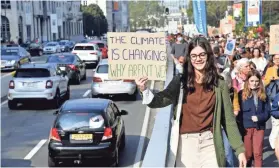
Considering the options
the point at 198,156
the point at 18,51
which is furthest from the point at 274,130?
the point at 18,51

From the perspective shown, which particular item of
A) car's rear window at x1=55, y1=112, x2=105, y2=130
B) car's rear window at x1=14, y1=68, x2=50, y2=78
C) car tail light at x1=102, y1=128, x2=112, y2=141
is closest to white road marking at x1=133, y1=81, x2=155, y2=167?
car tail light at x1=102, y1=128, x2=112, y2=141

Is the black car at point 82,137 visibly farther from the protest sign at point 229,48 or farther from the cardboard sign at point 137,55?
the protest sign at point 229,48

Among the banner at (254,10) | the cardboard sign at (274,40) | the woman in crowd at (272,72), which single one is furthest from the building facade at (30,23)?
the woman in crowd at (272,72)

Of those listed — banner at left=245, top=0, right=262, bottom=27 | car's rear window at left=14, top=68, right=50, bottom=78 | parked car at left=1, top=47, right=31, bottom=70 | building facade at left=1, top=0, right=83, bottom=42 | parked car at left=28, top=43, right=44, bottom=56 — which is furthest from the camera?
building facade at left=1, top=0, right=83, bottom=42

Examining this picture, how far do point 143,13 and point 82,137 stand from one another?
135 metres

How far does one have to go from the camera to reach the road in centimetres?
1198

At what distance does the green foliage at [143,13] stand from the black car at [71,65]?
92.3m

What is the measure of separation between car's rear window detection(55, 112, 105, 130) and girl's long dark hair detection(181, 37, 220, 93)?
6.27m

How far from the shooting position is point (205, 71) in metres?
4.84

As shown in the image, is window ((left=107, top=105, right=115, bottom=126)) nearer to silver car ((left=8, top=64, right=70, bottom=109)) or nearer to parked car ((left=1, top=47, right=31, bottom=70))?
silver car ((left=8, top=64, right=70, bottom=109))

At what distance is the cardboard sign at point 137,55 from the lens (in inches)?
233

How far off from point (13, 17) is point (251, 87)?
89.7 metres

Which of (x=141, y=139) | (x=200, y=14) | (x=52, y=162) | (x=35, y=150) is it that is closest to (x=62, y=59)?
(x=200, y=14)

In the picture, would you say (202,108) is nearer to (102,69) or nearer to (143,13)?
(102,69)
